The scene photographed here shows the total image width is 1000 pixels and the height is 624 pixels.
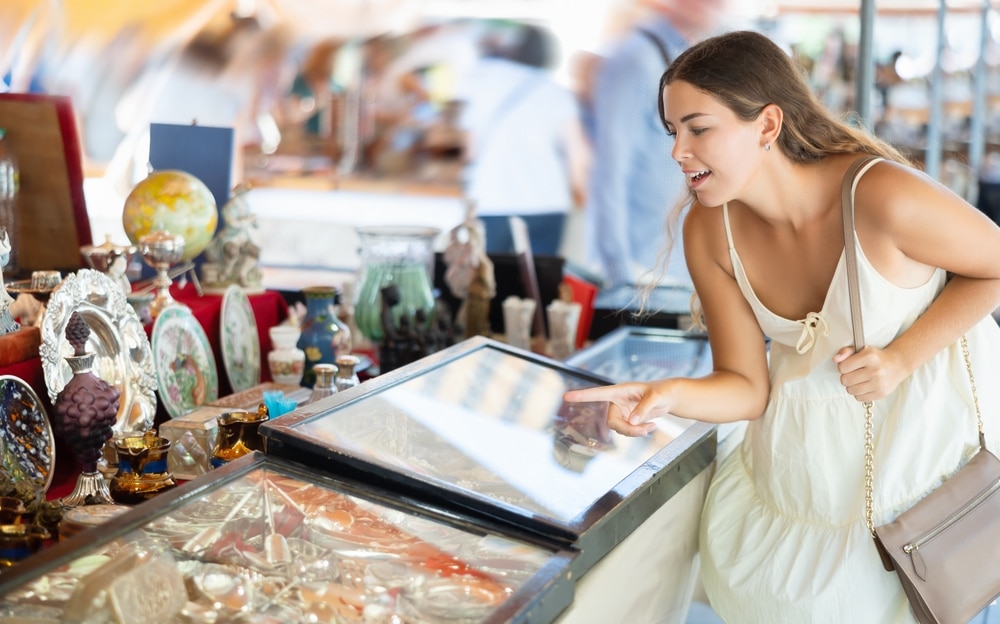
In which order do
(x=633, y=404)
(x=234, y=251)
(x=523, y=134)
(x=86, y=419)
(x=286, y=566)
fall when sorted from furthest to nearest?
(x=523, y=134) → (x=234, y=251) → (x=633, y=404) → (x=86, y=419) → (x=286, y=566)

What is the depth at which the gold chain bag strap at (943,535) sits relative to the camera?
184 centimetres

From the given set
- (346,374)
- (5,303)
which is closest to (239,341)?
(346,374)

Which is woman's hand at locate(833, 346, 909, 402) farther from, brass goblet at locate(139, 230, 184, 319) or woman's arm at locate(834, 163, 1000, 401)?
brass goblet at locate(139, 230, 184, 319)

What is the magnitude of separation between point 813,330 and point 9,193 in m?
2.03

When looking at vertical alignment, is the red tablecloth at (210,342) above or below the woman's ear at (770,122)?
below

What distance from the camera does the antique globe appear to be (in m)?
2.58

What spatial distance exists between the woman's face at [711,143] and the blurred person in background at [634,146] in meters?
2.60

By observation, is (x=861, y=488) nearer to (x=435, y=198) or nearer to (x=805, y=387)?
(x=805, y=387)

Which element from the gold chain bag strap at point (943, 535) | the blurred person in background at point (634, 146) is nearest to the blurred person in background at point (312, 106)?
the blurred person in background at point (634, 146)

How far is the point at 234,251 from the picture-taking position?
9.57 feet

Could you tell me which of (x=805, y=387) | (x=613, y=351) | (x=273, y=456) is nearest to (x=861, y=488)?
(x=805, y=387)

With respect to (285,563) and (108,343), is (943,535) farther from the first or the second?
(108,343)

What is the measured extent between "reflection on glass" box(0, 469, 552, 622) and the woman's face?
81cm

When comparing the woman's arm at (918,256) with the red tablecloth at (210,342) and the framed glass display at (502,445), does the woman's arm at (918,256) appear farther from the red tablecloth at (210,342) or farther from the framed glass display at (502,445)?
the red tablecloth at (210,342)
